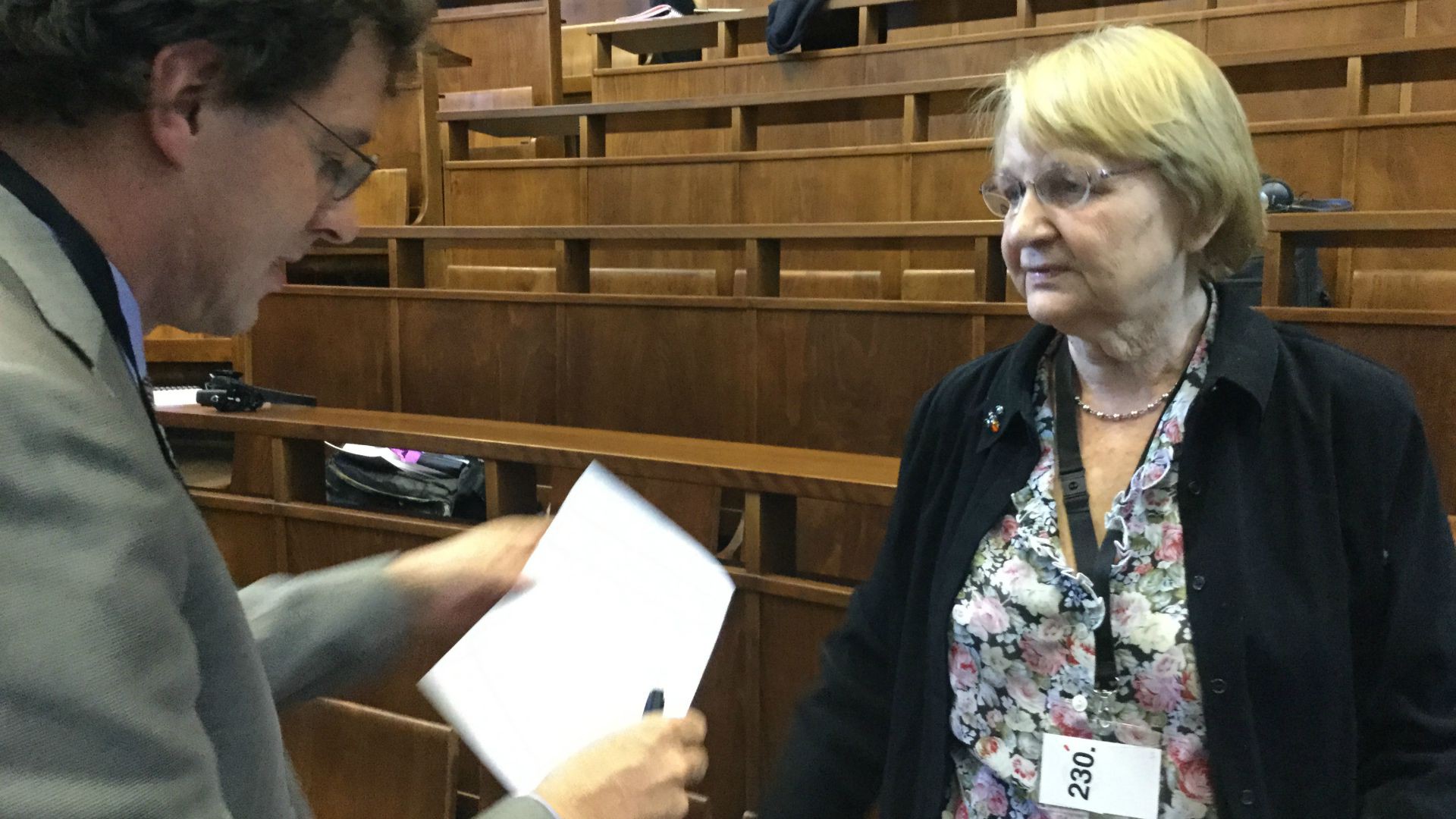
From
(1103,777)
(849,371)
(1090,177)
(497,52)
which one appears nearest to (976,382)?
(1090,177)

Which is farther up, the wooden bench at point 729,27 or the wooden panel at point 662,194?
the wooden bench at point 729,27

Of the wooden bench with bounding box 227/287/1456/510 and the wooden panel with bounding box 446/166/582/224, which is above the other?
the wooden panel with bounding box 446/166/582/224

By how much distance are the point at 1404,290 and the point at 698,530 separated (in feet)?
5.06

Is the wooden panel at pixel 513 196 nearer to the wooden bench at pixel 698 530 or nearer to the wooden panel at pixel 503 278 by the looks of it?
the wooden panel at pixel 503 278

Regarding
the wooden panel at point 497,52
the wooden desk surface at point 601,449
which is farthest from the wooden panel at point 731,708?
the wooden panel at point 497,52

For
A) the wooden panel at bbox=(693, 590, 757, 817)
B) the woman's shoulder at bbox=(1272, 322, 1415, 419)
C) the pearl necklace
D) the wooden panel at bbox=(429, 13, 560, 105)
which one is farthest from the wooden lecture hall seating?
the wooden panel at bbox=(429, 13, 560, 105)

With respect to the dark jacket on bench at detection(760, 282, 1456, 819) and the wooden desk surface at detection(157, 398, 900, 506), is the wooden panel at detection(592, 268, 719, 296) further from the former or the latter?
the dark jacket on bench at detection(760, 282, 1456, 819)

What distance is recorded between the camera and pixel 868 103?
9.62ft

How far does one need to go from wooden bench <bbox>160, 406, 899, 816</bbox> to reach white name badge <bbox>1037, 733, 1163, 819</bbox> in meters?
0.43

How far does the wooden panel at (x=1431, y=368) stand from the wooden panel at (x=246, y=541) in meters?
1.61

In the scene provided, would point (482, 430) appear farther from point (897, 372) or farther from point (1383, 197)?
point (1383, 197)

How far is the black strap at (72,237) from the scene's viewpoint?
41 cm

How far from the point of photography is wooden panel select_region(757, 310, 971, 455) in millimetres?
2020

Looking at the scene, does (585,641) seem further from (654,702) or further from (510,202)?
(510,202)
